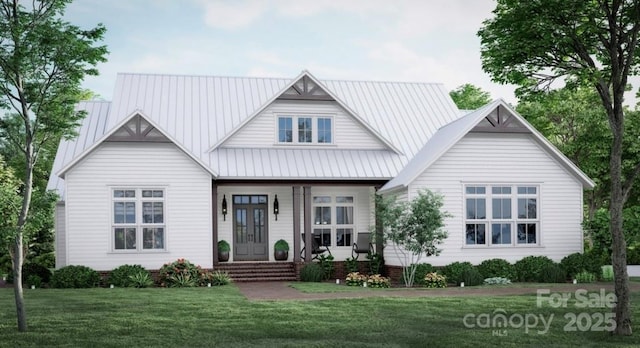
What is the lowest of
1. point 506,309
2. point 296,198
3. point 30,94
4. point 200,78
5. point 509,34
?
point 506,309

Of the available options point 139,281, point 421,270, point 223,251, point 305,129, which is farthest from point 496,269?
point 139,281

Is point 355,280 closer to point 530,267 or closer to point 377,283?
point 377,283

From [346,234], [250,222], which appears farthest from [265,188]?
[346,234]

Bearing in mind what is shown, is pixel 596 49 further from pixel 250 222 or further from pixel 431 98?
pixel 431 98

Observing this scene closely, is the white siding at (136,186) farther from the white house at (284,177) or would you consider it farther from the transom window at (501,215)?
the transom window at (501,215)

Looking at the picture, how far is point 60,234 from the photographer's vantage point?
2555 cm

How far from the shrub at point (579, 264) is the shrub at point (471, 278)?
3272mm

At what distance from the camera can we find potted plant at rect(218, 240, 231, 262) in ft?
86.4

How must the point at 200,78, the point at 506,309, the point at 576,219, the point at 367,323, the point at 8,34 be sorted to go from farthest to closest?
the point at 200,78 → the point at 576,219 → the point at 506,309 → the point at 367,323 → the point at 8,34

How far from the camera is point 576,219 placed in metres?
25.3

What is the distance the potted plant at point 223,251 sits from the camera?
26.3m

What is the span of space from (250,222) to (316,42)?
280 inches

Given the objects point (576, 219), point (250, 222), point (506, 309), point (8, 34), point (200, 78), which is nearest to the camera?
point (8, 34)

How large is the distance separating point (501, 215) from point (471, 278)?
9.65ft
